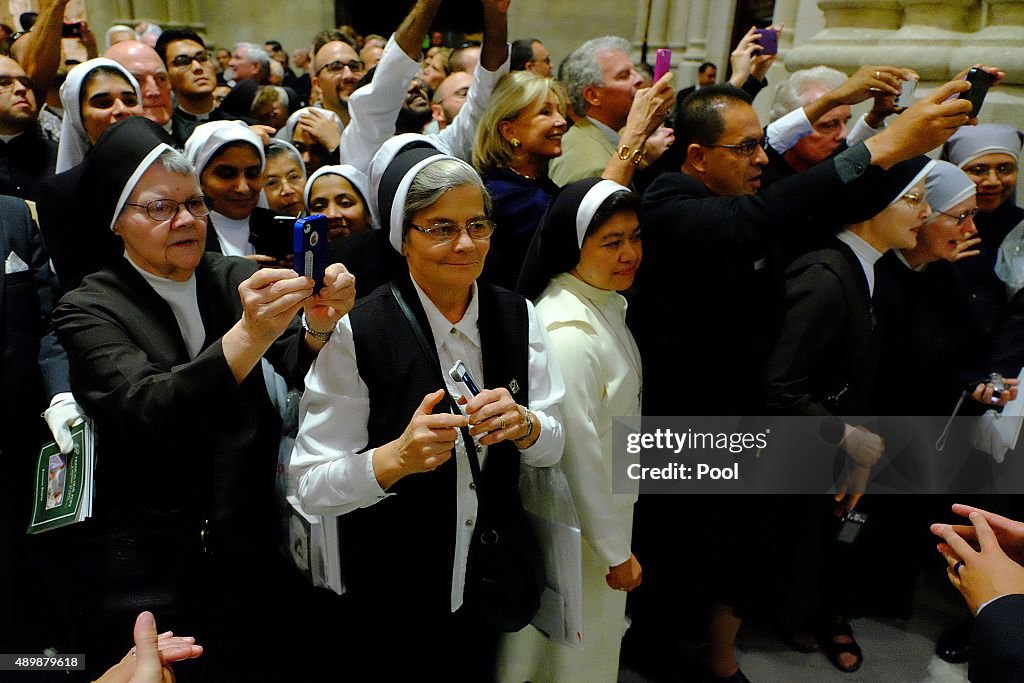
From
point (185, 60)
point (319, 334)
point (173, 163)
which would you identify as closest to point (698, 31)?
point (185, 60)

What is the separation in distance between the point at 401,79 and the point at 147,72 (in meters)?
1.43

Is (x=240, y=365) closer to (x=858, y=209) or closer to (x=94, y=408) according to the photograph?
(x=94, y=408)

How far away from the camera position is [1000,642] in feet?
4.63

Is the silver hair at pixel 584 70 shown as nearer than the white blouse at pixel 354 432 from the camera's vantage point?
No

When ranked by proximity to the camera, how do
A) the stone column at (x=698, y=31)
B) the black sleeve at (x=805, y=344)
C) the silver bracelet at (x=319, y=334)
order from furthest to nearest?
the stone column at (x=698, y=31) → the black sleeve at (x=805, y=344) → the silver bracelet at (x=319, y=334)

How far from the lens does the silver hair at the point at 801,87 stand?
12.5 feet

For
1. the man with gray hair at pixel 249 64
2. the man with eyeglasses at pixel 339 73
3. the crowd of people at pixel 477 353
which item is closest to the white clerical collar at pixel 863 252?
the crowd of people at pixel 477 353

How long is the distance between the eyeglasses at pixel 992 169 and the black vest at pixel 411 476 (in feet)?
8.41

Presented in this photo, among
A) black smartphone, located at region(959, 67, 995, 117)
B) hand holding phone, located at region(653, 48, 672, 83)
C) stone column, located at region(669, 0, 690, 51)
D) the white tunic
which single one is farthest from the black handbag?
stone column, located at region(669, 0, 690, 51)

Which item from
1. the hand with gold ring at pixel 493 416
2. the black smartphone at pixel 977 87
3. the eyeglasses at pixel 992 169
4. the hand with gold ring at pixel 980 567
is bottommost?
the hand with gold ring at pixel 980 567

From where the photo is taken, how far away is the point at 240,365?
1.74m

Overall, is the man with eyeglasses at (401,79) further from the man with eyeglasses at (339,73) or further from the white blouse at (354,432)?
the man with eyeglasses at (339,73)

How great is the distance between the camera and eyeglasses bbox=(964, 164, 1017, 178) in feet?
10.8

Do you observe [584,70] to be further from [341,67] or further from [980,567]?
[980,567]
